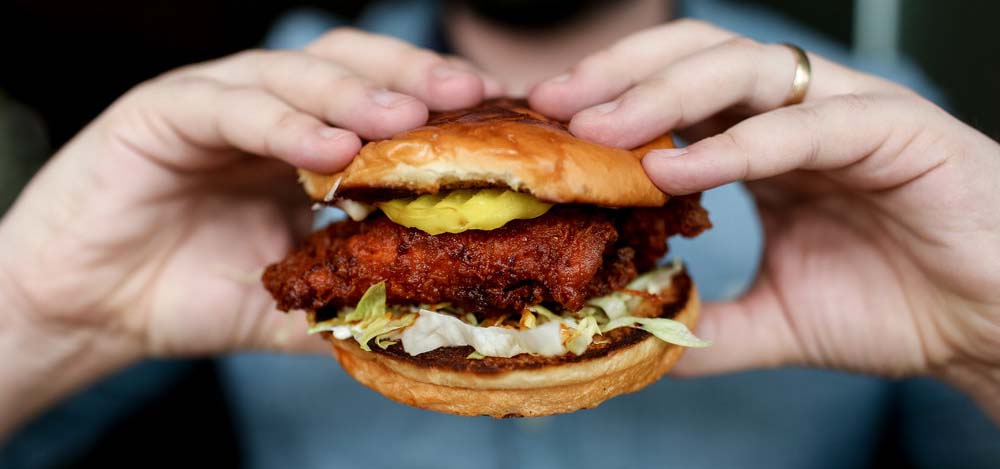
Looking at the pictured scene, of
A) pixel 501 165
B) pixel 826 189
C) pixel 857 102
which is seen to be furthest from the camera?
pixel 826 189

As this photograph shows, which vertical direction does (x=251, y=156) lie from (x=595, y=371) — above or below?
above

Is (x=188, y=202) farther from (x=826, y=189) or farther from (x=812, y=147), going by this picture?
(x=826, y=189)

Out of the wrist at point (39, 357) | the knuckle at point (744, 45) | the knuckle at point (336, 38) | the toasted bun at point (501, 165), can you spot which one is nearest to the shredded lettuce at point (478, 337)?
the toasted bun at point (501, 165)

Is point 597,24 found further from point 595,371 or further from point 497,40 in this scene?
point 595,371

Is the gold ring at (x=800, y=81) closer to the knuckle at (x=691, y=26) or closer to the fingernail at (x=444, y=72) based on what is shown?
the knuckle at (x=691, y=26)

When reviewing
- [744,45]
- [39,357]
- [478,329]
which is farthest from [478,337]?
[39,357]

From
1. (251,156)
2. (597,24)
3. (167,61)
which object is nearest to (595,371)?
(251,156)

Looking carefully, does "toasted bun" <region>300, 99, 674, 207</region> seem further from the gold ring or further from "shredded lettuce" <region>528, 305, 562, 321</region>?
the gold ring
